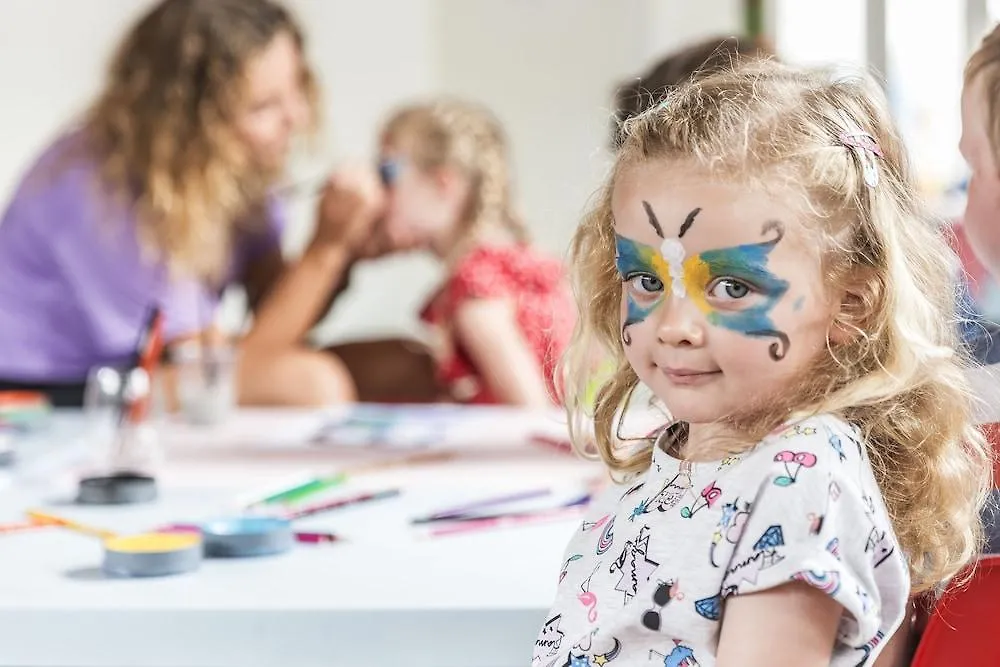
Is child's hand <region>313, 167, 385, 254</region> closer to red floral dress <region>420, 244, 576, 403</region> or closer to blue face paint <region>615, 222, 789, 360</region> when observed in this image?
red floral dress <region>420, 244, 576, 403</region>

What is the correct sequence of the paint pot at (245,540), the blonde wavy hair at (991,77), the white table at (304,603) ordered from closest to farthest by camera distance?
the blonde wavy hair at (991,77) < the white table at (304,603) < the paint pot at (245,540)

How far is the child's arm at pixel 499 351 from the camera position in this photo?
1.99 metres

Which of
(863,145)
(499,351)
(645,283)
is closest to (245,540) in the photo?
(645,283)

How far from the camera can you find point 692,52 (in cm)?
131

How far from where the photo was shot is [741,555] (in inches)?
23.5

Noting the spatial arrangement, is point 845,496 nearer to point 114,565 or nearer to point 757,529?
point 757,529

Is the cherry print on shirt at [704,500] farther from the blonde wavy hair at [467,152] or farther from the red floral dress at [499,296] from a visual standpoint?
the blonde wavy hair at [467,152]

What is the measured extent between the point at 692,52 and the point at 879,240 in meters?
0.70

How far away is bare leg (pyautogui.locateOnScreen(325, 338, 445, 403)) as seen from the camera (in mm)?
2266

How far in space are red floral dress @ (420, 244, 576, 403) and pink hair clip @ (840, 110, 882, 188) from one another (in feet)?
4.35

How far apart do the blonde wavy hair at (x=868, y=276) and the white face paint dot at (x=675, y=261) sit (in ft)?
0.13

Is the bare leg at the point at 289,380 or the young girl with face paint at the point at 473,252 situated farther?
the young girl with face paint at the point at 473,252

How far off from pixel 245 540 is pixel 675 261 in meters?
0.41

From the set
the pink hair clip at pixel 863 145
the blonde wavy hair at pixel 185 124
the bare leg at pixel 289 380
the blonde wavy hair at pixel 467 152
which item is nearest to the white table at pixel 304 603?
the pink hair clip at pixel 863 145
